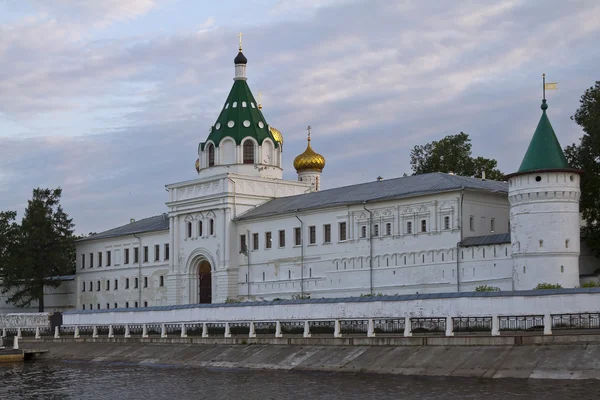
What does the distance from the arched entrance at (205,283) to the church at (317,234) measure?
0.24 ft

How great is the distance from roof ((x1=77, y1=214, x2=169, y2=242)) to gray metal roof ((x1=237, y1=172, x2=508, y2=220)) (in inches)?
391

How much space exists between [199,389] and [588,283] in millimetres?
19678

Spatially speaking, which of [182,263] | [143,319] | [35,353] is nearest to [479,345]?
[143,319]

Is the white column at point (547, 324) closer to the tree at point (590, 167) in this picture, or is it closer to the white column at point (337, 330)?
the white column at point (337, 330)

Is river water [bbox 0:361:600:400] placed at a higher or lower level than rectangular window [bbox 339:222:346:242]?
lower

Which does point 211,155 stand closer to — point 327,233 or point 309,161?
point 309,161

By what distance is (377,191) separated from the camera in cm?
5181

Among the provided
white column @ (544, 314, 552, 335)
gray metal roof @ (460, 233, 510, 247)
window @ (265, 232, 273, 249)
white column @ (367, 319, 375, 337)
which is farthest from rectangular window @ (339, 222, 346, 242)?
white column @ (544, 314, 552, 335)

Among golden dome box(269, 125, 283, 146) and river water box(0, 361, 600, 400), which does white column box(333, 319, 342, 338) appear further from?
golden dome box(269, 125, 283, 146)

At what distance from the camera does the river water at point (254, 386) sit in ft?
79.8

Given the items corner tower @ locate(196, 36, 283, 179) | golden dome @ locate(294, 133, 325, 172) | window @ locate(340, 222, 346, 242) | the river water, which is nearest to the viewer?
the river water

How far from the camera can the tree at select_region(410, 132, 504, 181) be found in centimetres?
6406

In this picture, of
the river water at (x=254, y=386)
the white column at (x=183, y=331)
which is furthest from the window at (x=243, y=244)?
the river water at (x=254, y=386)

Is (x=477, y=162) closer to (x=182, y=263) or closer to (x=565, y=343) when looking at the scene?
(x=182, y=263)
